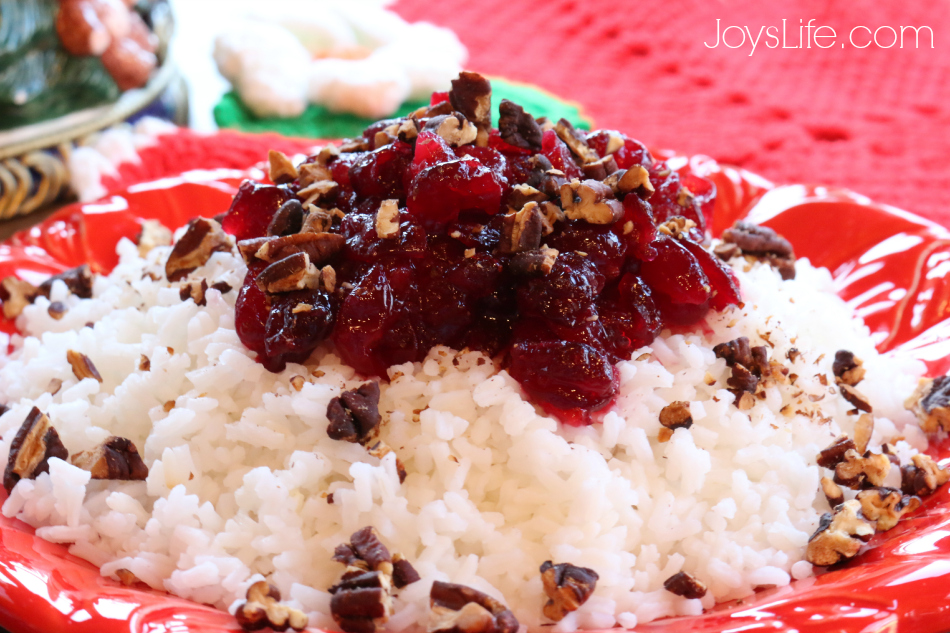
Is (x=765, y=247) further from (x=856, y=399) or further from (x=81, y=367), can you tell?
(x=81, y=367)

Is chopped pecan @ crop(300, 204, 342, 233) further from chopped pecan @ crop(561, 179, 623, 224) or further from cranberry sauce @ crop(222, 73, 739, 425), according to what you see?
chopped pecan @ crop(561, 179, 623, 224)

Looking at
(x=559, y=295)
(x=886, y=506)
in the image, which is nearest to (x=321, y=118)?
(x=559, y=295)

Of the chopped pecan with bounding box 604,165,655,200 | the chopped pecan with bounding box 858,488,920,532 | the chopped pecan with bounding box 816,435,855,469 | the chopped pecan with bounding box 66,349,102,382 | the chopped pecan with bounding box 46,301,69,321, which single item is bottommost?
the chopped pecan with bounding box 858,488,920,532

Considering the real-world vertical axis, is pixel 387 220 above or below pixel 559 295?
above

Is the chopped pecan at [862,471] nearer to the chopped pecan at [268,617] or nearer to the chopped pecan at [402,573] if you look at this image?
the chopped pecan at [402,573]

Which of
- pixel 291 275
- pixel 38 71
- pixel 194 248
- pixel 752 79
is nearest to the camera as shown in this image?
pixel 291 275

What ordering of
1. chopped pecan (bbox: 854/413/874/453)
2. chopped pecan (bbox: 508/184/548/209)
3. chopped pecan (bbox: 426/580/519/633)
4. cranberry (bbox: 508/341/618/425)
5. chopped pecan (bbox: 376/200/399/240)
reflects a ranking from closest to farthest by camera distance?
chopped pecan (bbox: 426/580/519/633) → cranberry (bbox: 508/341/618/425) → chopped pecan (bbox: 376/200/399/240) → chopped pecan (bbox: 508/184/548/209) → chopped pecan (bbox: 854/413/874/453)

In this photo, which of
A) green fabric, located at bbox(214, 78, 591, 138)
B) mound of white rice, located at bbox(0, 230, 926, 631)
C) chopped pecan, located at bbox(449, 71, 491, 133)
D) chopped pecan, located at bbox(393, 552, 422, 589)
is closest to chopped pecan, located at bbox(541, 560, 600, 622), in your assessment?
mound of white rice, located at bbox(0, 230, 926, 631)
